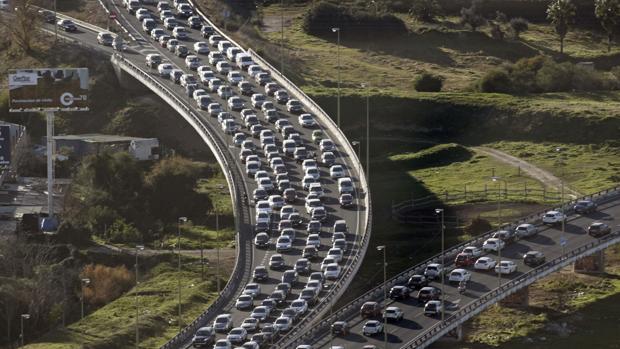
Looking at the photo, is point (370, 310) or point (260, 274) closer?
point (370, 310)

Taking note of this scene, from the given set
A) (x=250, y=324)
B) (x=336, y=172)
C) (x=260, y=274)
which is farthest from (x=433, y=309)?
(x=336, y=172)

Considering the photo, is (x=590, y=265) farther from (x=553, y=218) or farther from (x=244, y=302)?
(x=244, y=302)

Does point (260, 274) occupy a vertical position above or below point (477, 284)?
above

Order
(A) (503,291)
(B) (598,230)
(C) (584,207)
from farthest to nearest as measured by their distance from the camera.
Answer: (C) (584,207) → (B) (598,230) → (A) (503,291)

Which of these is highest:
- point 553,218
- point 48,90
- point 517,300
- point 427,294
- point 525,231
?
point 48,90

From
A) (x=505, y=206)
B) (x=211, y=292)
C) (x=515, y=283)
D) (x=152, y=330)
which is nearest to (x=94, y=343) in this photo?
(x=152, y=330)

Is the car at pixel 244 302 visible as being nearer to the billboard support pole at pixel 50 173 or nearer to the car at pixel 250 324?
the car at pixel 250 324

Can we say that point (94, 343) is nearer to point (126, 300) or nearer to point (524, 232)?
point (126, 300)
